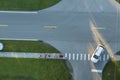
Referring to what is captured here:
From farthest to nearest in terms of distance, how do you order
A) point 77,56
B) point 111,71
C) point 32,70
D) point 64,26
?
point 64,26
point 77,56
point 32,70
point 111,71

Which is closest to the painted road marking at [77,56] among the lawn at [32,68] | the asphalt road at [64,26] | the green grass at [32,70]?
the asphalt road at [64,26]

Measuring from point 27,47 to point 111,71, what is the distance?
10.0 meters

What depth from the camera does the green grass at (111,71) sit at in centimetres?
3984

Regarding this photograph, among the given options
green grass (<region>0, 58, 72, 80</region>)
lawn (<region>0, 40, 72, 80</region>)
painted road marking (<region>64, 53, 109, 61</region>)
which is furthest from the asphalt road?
green grass (<region>0, 58, 72, 80</region>)

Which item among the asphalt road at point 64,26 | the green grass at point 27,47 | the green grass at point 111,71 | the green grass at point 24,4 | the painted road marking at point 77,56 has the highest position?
the green grass at point 24,4

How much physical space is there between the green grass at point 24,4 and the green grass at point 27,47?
3.98 meters

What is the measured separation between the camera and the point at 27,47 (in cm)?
4028

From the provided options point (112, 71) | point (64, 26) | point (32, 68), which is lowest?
point (112, 71)

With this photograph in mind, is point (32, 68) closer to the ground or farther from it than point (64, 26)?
closer to the ground

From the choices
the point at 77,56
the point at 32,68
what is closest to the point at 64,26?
the point at 77,56

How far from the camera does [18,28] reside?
133 feet

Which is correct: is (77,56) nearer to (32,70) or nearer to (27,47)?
(32,70)

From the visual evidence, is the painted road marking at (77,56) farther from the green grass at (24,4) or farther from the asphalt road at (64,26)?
the green grass at (24,4)

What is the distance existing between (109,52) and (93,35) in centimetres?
270
